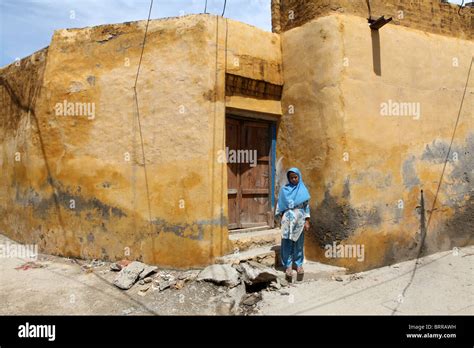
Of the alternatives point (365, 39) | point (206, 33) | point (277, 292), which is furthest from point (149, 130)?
point (365, 39)

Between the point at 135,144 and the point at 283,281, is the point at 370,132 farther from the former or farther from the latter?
the point at 135,144

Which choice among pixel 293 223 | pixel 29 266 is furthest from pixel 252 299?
pixel 29 266

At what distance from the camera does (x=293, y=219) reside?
4539 millimetres

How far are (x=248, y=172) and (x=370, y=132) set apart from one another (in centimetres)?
207

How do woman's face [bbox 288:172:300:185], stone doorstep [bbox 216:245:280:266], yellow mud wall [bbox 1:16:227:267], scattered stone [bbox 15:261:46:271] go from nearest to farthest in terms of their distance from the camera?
woman's face [bbox 288:172:300:185] < stone doorstep [bbox 216:245:280:266] < yellow mud wall [bbox 1:16:227:267] < scattered stone [bbox 15:261:46:271]

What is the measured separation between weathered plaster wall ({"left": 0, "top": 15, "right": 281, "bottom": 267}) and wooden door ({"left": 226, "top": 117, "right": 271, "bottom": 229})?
0.72 m

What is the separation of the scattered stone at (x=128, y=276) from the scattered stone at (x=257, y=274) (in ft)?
4.81

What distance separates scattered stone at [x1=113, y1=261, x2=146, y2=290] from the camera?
14.4ft

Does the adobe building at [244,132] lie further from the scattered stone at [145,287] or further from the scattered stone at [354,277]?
the scattered stone at [145,287]

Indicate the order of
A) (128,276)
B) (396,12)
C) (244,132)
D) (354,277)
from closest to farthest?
1. (128,276)
2. (354,277)
3. (396,12)
4. (244,132)

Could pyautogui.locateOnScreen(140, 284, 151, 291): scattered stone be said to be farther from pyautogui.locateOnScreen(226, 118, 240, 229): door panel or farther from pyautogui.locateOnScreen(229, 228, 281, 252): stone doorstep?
pyautogui.locateOnScreen(226, 118, 240, 229): door panel

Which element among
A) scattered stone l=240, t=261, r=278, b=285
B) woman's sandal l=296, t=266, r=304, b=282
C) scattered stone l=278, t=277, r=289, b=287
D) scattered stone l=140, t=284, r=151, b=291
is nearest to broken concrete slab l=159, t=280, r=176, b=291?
scattered stone l=140, t=284, r=151, b=291

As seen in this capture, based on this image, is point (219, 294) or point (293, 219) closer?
point (219, 294)
